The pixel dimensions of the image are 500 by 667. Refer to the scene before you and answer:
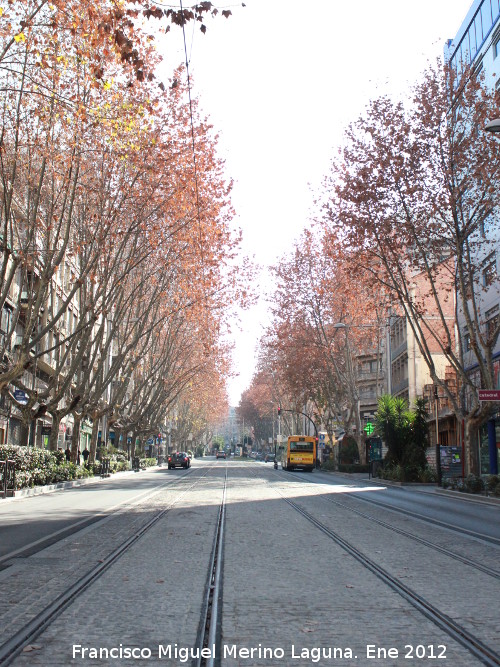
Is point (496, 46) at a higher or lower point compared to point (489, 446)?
higher

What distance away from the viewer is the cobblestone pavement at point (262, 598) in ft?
16.8

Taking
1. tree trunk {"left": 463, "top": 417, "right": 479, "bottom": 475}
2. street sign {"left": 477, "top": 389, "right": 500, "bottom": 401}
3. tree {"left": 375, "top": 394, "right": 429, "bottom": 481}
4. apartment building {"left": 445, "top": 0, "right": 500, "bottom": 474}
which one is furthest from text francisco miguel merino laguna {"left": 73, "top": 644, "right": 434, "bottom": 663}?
apartment building {"left": 445, "top": 0, "right": 500, "bottom": 474}

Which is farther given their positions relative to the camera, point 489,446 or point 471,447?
point 489,446

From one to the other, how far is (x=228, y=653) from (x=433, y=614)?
220cm

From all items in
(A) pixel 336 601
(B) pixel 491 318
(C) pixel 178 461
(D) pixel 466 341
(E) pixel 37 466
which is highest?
(B) pixel 491 318

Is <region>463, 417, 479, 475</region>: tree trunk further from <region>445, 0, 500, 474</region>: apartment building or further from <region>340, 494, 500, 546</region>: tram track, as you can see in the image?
<region>445, 0, 500, 474</region>: apartment building

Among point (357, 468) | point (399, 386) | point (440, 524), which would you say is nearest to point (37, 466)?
point (440, 524)

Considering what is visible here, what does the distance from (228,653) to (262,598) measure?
1934mm

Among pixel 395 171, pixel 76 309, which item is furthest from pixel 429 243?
pixel 76 309

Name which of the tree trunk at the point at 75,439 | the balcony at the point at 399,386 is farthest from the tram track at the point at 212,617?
the balcony at the point at 399,386

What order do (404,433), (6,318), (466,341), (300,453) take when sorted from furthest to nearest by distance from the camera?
(300,453)
(466,341)
(6,318)
(404,433)

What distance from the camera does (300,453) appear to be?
187 ft

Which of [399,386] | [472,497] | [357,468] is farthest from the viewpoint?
[399,386]

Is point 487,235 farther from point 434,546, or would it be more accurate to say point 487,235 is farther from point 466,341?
point 434,546
